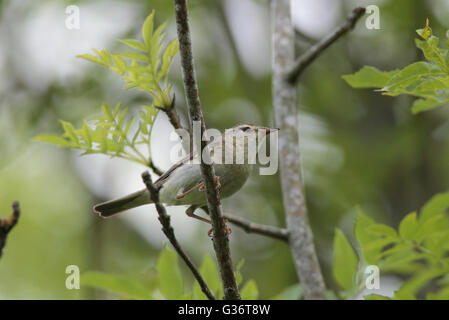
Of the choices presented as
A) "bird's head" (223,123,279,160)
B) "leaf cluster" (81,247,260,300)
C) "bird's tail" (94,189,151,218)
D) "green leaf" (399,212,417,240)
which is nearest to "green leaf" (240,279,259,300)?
"leaf cluster" (81,247,260,300)

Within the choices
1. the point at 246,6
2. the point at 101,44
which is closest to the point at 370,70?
the point at 101,44

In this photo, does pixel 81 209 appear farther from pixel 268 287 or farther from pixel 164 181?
pixel 164 181

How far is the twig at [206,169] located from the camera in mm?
2326

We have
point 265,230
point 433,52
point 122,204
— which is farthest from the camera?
point 122,204

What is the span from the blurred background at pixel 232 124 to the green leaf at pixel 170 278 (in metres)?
3.64

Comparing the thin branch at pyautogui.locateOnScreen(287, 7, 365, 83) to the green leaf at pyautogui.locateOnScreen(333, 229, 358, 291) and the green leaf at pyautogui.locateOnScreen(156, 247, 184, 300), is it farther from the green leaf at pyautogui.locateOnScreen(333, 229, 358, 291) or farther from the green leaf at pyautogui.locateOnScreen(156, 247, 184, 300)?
the green leaf at pyautogui.locateOnScreen(156, 247, 184, 300)

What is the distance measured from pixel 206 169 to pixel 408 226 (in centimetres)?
126

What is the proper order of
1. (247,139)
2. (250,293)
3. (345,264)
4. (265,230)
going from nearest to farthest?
(250,293)
(345,264)
(265,230)
(247,139)

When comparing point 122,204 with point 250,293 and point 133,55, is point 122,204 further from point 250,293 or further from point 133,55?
point 133,55

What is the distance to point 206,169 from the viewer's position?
8.32 feet

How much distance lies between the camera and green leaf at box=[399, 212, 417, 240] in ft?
9.59

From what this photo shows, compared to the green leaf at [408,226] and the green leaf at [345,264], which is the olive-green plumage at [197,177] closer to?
the green leaf at [345,264]

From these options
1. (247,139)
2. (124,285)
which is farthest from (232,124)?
(124,285)

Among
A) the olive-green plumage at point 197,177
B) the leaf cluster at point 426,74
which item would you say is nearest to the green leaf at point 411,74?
the leaf cluster at point 426,74
